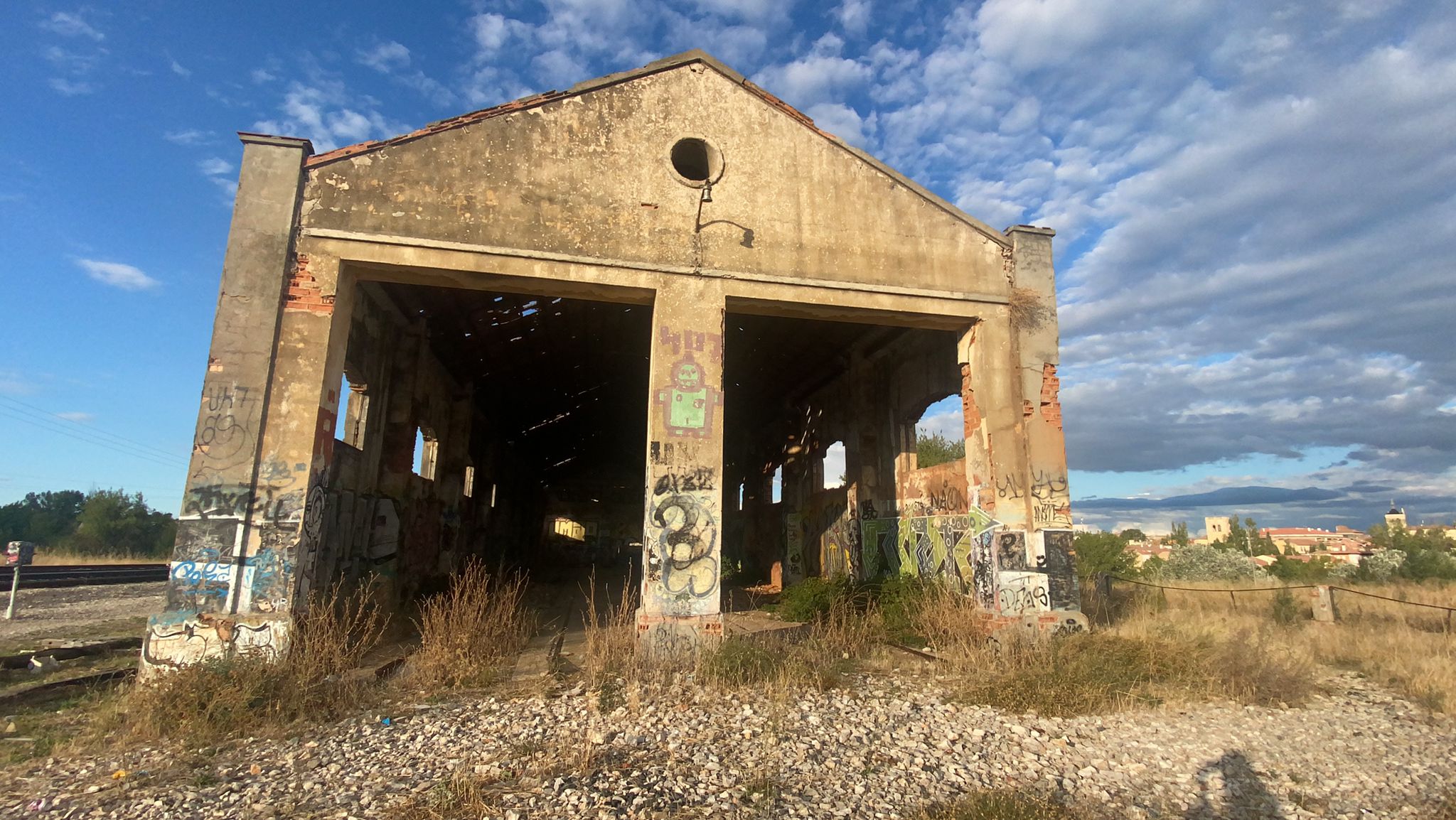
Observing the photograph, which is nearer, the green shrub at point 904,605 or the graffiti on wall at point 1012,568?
the graffiti on wall at point 1012,568

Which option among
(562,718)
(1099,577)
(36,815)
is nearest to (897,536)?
(1099,577)

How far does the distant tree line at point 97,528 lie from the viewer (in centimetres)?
3338

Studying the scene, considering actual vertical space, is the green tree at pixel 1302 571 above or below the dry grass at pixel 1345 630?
above

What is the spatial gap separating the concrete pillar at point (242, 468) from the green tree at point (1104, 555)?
77.9 ft

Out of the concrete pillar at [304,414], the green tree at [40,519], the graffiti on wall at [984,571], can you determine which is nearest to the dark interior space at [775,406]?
the graffiti on wall at [984,571]

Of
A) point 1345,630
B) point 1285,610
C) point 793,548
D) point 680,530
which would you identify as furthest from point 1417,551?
point 680,530

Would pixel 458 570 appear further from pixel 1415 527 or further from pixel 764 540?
pixel 1415 527

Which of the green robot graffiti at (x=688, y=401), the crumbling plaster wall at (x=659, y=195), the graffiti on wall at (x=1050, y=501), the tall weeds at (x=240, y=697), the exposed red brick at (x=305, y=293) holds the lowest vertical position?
the tall weeds at (x=240, y=697)

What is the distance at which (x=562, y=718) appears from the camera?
6344mm

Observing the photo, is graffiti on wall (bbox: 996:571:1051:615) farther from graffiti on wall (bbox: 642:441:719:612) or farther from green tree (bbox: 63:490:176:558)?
green tree (bbox: 63:490:176:558)

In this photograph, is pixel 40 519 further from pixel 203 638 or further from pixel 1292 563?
pixel 1292 563

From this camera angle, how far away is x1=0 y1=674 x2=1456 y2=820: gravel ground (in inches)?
183

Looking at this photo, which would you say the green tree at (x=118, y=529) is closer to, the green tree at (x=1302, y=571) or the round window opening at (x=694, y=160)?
the round window opening at (x=694, y=160)

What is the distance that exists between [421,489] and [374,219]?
22.6 ft
